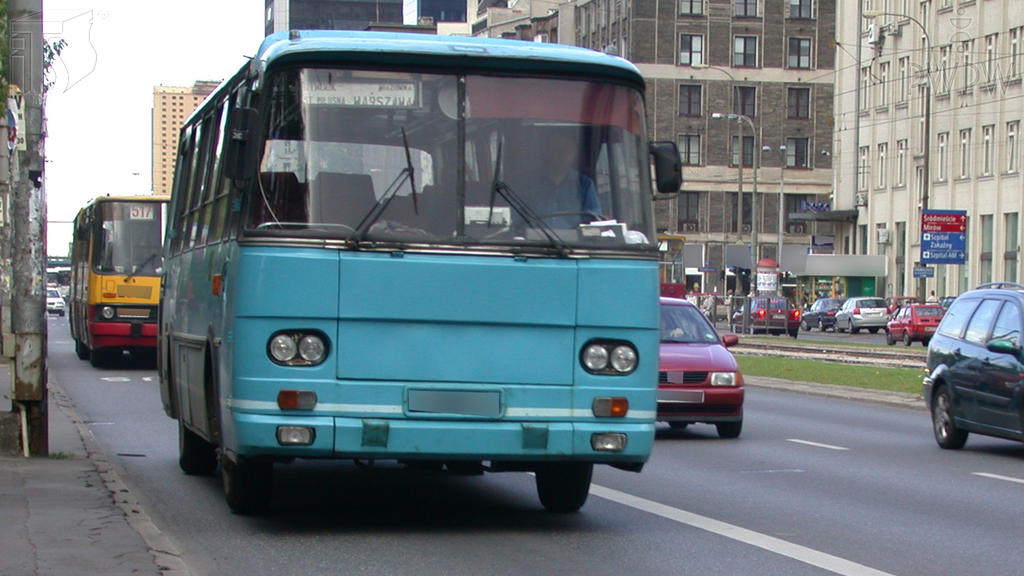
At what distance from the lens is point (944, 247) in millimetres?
47906

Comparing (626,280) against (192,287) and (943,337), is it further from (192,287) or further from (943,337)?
(943,337)

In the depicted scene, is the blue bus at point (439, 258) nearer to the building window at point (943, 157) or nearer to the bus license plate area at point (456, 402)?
the bus license plate area at point (456, 402)

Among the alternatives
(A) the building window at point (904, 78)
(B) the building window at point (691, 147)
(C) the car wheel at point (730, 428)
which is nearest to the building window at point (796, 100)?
(B) the building window at point (691, 147)

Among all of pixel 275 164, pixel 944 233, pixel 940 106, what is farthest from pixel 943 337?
pixel 940 106

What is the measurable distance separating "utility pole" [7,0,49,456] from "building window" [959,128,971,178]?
60.0 metres

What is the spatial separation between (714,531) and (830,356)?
30587 millimetres

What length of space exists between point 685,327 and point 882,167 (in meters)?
62.9

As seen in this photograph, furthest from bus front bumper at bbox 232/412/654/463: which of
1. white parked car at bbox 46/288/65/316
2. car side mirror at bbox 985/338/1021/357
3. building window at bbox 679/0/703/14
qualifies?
building window at bbox 679/0/703/14

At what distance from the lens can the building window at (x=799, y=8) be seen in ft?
347

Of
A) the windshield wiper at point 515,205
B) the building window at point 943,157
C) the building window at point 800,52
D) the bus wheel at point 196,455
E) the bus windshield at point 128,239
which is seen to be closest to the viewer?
the windshield wiper at point 515,205

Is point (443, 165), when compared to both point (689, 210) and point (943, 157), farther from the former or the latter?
point (689, 210)

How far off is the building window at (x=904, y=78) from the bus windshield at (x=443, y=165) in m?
68.2

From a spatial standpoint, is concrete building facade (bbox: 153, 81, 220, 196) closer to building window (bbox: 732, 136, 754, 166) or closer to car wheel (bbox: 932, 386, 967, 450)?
building window (bbox: 732, 136, 754, 166)

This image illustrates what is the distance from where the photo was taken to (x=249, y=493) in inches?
385
